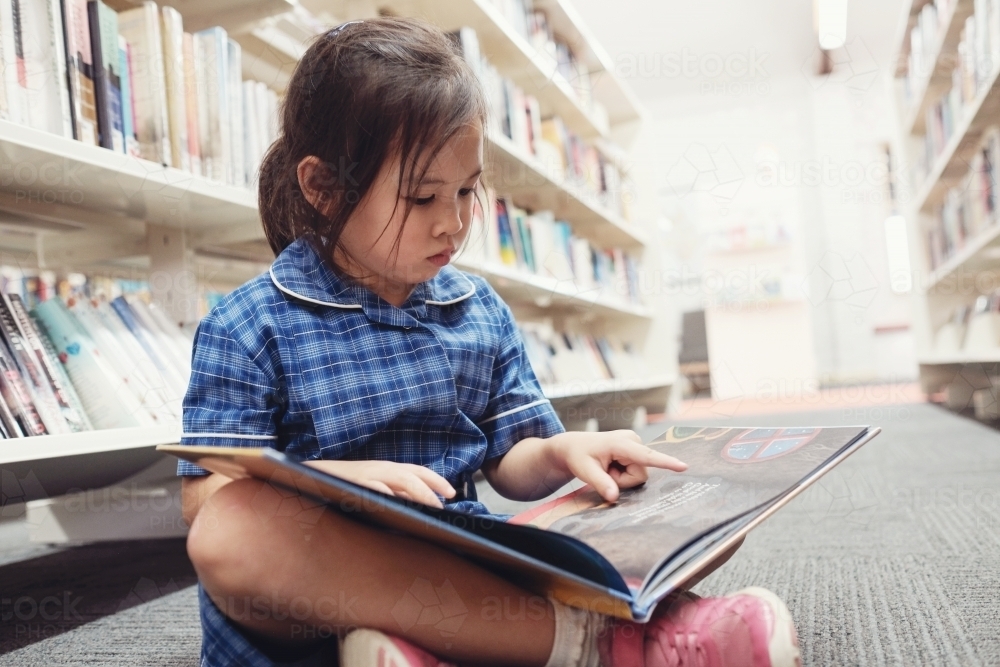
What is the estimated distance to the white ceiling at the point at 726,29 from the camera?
4.10 metres

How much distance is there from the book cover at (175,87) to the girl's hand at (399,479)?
26.1 inches

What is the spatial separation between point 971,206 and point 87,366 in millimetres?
2424

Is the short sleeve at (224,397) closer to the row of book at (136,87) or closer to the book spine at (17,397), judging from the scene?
the book spine at (17,397)

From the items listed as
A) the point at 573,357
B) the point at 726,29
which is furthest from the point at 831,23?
the point at 573,357

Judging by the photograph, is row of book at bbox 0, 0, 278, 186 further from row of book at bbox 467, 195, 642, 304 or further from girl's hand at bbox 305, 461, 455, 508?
girl's hand at bbox 305, 461, 455, 508

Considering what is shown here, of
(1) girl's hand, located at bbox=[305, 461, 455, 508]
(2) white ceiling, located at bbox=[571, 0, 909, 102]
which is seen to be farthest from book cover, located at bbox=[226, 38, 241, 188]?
(2) white ceiling, located at bbox=[571, 0, 909, 102]

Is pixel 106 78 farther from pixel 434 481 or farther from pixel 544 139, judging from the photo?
pixel 544 139

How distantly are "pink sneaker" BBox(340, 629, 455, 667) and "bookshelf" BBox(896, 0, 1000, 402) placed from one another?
1.79 metres

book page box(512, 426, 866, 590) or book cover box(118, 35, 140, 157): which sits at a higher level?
book cover box(118, 35, 140, 157)

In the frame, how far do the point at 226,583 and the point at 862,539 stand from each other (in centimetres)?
79

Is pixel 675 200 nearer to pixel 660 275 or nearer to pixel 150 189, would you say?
pixel 660 275

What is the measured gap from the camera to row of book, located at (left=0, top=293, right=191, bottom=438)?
767mm

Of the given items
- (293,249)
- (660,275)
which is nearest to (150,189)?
(293,249)

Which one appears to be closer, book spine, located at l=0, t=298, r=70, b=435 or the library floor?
the library floor
